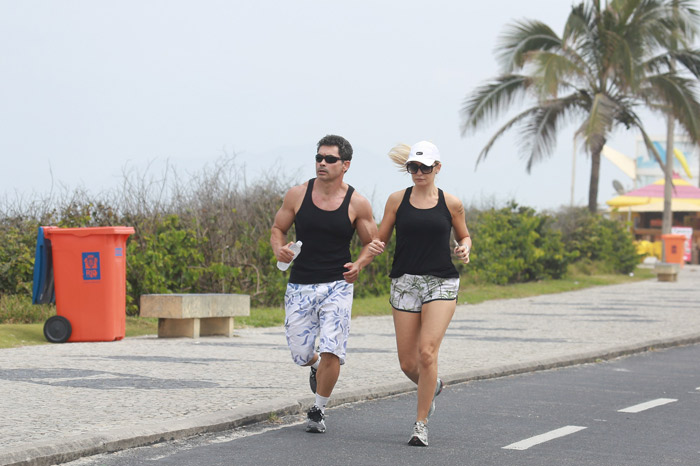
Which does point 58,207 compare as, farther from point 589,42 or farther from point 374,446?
point 589,42

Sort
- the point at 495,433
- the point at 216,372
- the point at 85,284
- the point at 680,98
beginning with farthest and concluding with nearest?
the point at 680,98 → the point at 85,284 → the point at 216,372 → the point at 495,433

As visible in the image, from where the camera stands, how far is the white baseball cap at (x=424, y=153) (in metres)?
7.00

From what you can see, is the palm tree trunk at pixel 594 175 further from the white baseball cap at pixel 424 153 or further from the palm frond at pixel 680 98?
the white baseball cap at pixel 424 153

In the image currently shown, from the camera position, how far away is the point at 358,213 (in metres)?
7.25

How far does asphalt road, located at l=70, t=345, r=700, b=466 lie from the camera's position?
251 inches

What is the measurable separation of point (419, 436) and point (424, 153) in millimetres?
1799

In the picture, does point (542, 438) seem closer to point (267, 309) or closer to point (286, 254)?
point (286, 254)

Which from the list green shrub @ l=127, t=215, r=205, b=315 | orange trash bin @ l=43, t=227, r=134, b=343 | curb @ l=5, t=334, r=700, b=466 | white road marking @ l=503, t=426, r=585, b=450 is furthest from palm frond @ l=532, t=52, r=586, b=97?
white road marking @ l=503, t=426, r=585, b=450

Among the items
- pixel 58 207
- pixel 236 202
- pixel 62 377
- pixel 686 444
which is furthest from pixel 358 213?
pixel 236 202

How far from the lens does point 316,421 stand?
7133 mm

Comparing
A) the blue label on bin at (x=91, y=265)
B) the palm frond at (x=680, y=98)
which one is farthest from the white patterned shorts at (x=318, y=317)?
the palm frond at (x=680, y=98)

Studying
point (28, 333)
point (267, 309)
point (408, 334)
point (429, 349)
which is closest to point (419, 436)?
point (429, 349)

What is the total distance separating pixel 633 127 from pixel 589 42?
2906 mm

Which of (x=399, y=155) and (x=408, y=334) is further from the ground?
(x=399, y=155)
